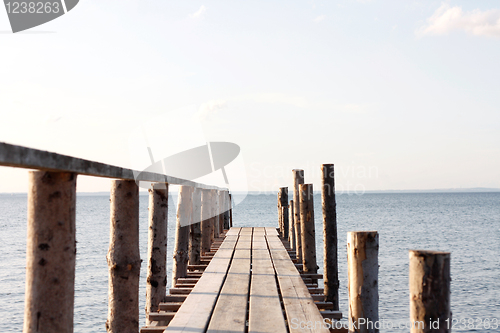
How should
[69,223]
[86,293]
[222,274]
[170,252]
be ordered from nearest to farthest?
[69,223], [222,274], [86,293], [170,252]

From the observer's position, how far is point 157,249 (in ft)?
18.5

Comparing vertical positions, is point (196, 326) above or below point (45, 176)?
below

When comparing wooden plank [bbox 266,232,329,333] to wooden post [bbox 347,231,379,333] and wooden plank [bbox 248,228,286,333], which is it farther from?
wooden post [bbox 347,231,379,333]

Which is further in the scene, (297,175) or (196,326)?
(297,175)

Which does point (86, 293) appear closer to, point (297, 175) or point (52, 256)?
point (297, 175)

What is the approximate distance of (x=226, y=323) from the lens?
4008 mm

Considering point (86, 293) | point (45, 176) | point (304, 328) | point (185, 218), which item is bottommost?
point (86, 293)

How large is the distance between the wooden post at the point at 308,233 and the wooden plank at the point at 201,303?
2498mm

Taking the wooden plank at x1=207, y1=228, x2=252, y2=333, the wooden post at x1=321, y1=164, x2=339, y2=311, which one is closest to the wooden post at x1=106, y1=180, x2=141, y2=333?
the wooden plank at x1=207, y1=228, x2=252, y2=333

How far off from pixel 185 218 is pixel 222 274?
4.66 ft

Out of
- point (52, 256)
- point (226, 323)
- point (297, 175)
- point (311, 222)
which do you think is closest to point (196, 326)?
point (226, 323)

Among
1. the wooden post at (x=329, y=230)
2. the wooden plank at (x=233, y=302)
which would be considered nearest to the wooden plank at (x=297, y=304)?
the wooden plank at (x=233, y=302)

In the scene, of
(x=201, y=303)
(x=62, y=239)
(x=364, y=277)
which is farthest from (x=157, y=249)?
(x=62, y=239)

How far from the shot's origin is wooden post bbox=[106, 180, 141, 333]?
3.83 m
